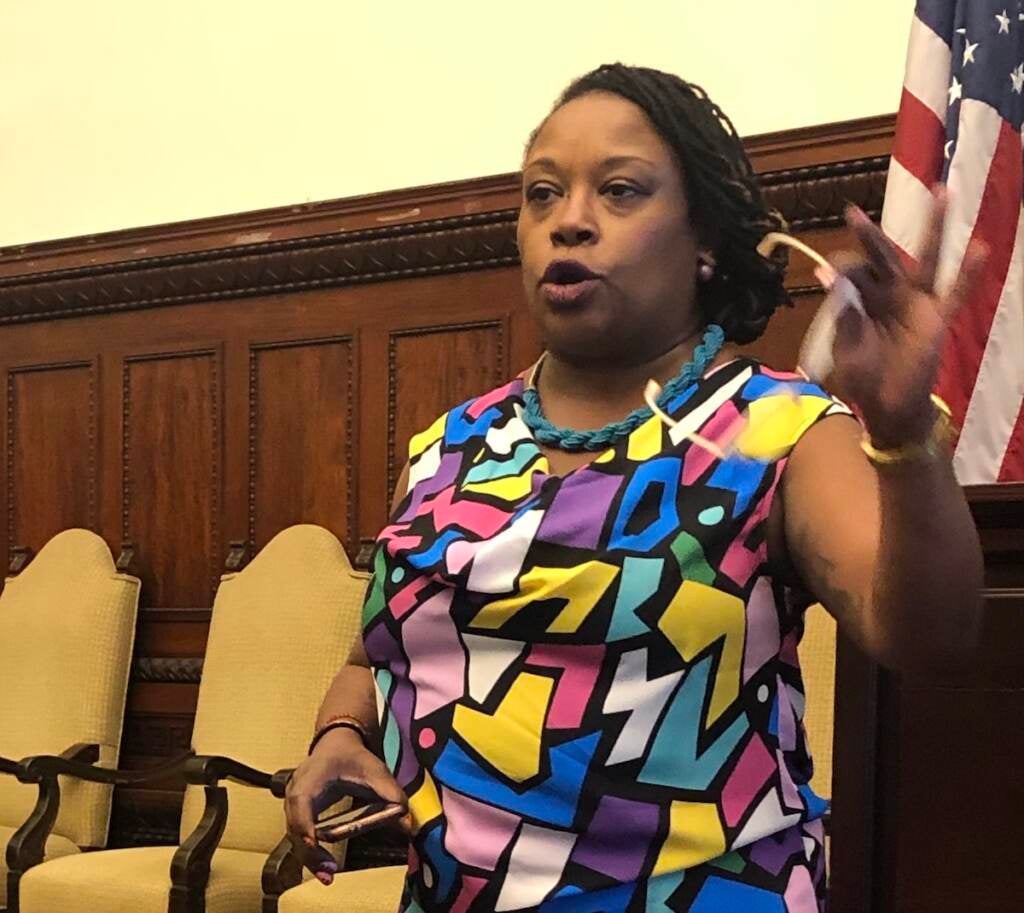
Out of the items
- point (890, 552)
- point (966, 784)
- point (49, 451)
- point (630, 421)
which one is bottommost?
point (966, 784)

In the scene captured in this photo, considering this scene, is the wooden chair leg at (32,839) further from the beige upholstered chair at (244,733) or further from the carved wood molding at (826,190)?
the carved wood molding at (826,190)

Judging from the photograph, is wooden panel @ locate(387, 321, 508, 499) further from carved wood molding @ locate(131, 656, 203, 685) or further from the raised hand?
the raised hand

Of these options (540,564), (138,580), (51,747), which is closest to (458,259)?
(138,580)

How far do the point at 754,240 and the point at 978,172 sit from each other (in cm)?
188

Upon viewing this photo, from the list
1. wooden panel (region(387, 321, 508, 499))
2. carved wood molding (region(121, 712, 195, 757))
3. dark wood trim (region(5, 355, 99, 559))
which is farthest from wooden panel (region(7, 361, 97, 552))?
wooden panel (region(387, 321, 508, 499))

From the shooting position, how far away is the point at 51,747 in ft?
13.4

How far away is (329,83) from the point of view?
172 inches

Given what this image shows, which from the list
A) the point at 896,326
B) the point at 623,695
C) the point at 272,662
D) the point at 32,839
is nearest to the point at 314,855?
the point at 623,695

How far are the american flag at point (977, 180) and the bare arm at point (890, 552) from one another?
1.92 meters

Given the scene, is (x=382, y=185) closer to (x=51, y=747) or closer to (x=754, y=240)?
(x=51, y=747)

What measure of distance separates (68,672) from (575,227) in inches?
132

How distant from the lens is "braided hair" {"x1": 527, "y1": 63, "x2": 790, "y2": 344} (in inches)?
49.6

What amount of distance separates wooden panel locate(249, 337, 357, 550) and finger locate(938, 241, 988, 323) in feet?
11.2

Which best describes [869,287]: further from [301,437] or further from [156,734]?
[156,734]
